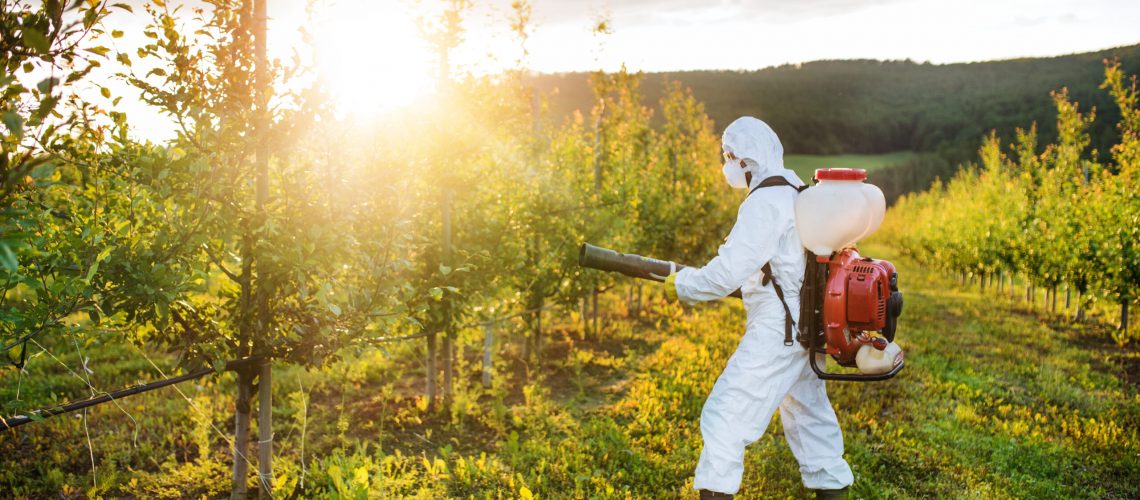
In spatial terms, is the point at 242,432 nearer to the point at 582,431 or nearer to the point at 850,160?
the point at 582,431

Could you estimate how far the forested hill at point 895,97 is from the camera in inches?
3900

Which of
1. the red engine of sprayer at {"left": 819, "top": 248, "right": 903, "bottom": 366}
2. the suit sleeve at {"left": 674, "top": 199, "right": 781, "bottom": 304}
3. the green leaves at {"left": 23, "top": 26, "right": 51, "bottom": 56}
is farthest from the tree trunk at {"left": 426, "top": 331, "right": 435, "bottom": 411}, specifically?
the green leaves at {"left": 23, "top": 26, "right": 51, "bottom": 56}

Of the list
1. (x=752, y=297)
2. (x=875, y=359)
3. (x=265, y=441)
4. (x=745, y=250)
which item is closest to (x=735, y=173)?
(x=745, y=250)

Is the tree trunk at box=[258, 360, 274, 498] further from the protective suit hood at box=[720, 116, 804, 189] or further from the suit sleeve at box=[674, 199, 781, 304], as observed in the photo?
the protective suit hood at box=[720, 116, 804, 189]

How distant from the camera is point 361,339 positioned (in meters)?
4.46

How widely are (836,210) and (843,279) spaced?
0.39m

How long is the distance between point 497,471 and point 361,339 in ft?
5.67

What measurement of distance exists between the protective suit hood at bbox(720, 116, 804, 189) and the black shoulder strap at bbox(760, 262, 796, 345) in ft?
1.64

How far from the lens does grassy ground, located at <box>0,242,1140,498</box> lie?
5137 mm

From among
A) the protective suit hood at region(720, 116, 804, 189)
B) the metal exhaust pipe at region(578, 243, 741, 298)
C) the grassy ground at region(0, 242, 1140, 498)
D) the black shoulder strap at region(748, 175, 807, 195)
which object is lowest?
the grassy ground at region(0, 242, 1140, 498)

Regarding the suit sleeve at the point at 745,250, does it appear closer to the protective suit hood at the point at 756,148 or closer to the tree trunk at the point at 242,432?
the protective suit hood at the point at 756,148

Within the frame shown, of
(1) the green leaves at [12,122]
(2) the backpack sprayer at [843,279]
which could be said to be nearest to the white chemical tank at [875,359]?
(2) the backpack sprayer at [843,279]

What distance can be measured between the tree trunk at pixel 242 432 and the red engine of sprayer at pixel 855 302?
367cm

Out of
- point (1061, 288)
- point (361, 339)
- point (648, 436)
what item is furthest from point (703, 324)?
point (1061, 288)
